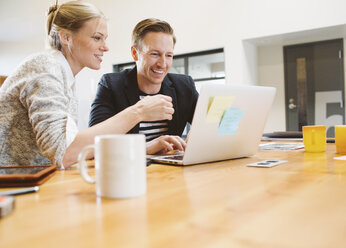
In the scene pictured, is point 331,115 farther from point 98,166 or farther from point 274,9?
point 98,166

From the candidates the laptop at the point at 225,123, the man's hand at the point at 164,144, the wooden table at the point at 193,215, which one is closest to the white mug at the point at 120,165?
the wooden table at the point at 193,215

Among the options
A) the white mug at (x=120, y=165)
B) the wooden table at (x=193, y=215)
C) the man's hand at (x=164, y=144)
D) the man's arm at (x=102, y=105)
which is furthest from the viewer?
the man's arm at (x=102, y=105)

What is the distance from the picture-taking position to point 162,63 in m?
1.62

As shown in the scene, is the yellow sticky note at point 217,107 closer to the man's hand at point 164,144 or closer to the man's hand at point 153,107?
the man's hand at point 153,107

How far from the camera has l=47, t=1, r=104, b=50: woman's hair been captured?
1197mm

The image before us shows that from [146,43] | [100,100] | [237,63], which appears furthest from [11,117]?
[237,63]

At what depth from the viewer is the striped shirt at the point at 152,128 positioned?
5.34ft

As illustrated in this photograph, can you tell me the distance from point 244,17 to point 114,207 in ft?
15.5

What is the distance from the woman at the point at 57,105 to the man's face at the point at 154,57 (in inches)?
12.7

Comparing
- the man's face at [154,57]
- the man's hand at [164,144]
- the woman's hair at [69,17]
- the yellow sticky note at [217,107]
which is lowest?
the man's hand at [164,144]

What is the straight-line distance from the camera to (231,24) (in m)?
4.84

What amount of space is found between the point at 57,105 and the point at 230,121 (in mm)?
497

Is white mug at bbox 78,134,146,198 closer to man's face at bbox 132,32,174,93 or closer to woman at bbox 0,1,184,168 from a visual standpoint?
woman at bbox 0,1,184,168

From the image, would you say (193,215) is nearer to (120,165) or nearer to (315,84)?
(120,165)
